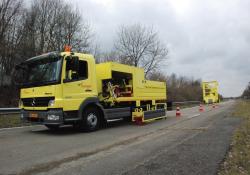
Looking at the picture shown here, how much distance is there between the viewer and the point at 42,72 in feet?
34.1

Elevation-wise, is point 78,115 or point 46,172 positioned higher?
point 78,115

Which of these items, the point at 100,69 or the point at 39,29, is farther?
the point at 39,29

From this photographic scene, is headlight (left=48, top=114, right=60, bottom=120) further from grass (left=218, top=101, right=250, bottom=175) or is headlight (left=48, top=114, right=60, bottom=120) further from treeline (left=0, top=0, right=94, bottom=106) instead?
treeline (left=0, top=0, right=94, bottom=106)

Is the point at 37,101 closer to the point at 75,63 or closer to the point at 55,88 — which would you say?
the point at 55,88

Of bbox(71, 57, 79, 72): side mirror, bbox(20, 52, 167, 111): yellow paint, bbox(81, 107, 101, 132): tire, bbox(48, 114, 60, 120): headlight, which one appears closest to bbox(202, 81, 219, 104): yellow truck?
bbox(20, 52, 167, 111): yellow paint

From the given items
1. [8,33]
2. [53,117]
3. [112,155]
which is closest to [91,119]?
[53,117]

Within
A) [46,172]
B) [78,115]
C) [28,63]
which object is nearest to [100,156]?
[46,172]

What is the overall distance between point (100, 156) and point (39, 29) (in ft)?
97.5

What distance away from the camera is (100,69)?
501 inches

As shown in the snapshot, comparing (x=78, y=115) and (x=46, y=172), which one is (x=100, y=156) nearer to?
(x=46, y=172)

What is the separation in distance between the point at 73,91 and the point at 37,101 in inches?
51.8

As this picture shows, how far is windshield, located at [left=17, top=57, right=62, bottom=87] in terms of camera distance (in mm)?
9993

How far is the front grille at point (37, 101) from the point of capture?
9.90 metres

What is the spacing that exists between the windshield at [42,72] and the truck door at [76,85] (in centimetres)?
35
